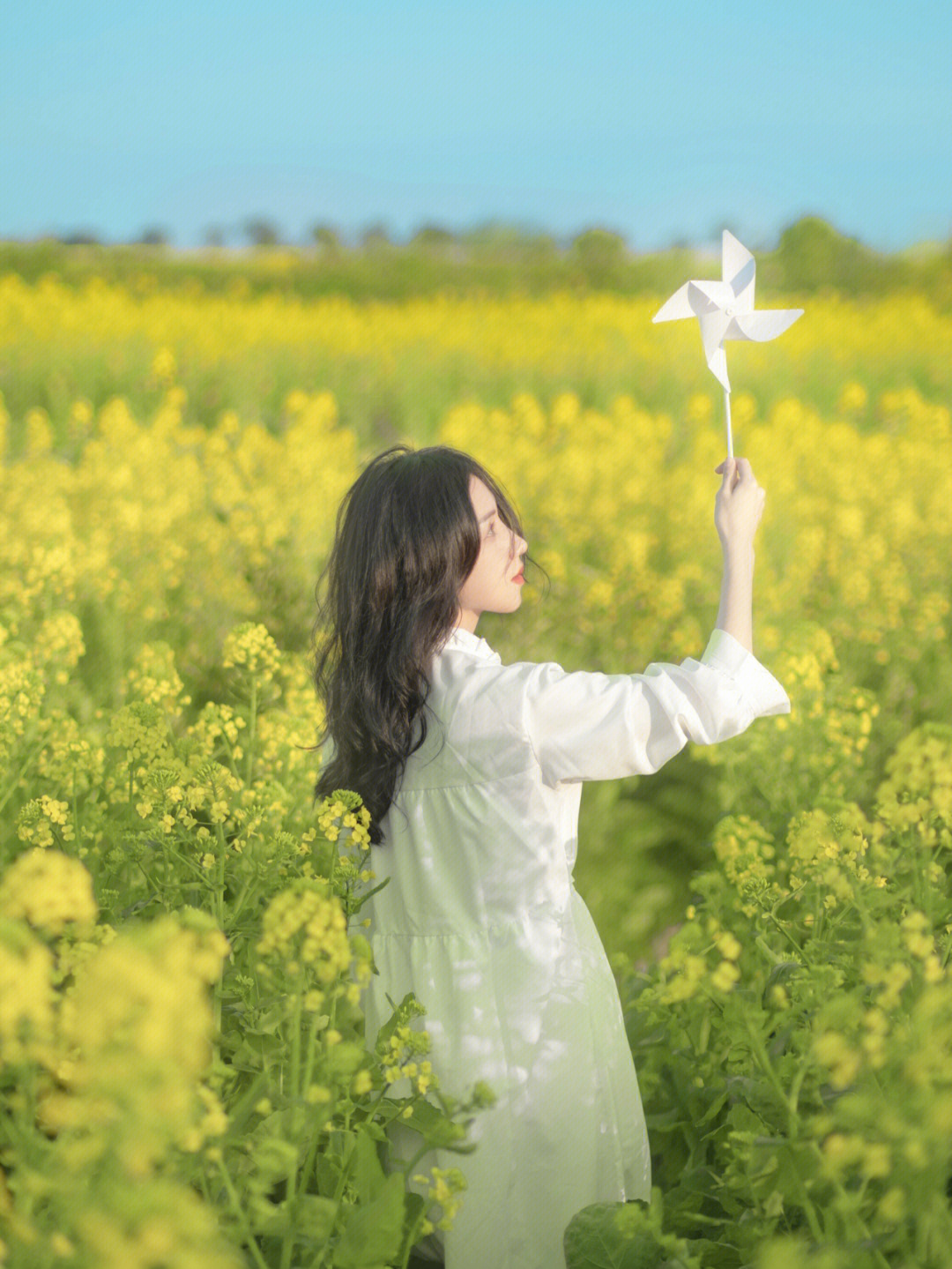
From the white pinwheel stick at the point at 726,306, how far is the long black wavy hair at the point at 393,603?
369mm

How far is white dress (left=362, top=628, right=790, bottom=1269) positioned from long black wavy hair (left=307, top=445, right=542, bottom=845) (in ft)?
0.10

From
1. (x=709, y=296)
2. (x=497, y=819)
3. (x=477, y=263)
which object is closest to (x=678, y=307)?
(x=709, y=296)

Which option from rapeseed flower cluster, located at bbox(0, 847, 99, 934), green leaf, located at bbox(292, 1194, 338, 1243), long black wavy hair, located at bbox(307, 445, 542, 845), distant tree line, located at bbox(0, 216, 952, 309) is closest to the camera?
rapeseed flower cluster, located at bbox(0, 847, 99, 934)

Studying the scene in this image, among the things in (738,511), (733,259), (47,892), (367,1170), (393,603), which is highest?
(733,259)

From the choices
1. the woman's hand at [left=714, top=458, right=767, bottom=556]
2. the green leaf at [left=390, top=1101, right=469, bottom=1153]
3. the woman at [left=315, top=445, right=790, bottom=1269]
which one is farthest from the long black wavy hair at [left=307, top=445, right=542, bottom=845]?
the green leaf at [left=390, top=1101, right=469, bottom=1153]

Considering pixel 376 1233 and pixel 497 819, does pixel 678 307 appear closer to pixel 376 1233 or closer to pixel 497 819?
pixel 497 819

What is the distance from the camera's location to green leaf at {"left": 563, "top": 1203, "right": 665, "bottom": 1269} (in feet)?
4.51

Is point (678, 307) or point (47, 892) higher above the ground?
point (678, 307)

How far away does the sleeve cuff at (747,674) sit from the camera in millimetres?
1565

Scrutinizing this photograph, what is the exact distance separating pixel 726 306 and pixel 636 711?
670mm

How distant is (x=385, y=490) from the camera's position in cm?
179

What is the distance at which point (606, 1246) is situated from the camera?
138 centimetres

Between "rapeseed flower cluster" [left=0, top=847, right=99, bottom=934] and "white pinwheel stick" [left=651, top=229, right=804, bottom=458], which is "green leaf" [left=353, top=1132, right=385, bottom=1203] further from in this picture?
"white pinwheel stick" [left=651, top=229, right=804, bottom=458]

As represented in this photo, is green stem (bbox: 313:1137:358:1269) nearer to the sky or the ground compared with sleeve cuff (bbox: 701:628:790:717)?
nearer to the ground
